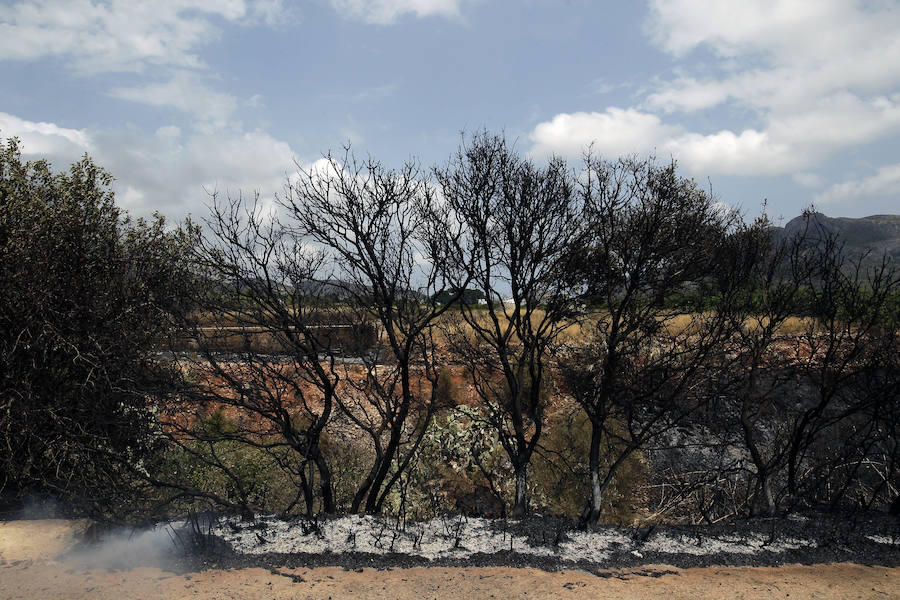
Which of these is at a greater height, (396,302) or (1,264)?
(1,264)

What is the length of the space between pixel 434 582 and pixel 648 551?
247cm

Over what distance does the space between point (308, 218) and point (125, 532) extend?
4.81m

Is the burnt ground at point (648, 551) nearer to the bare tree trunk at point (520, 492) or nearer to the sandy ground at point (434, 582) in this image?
the sandy ground at point (434, 582)

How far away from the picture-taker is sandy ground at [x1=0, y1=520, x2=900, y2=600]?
528 cm

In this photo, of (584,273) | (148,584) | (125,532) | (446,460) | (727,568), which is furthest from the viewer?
(446,460)

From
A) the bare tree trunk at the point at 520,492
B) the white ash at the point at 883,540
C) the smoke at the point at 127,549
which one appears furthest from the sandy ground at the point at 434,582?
the bare tree trunk at the point at 520,492

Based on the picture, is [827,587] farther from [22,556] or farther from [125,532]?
[22,556]

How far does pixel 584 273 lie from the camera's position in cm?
880

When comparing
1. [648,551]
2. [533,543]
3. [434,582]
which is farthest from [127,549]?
[648,551]

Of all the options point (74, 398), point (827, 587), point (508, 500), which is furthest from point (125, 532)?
point (508, 500)

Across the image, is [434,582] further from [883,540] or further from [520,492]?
[883,540]

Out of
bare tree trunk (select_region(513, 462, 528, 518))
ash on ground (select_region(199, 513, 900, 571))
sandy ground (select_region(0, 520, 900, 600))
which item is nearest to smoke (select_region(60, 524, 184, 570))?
sandy ground (select_region(0, 520, 900, 600))

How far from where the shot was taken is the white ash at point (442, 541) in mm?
6180

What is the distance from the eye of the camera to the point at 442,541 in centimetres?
644
